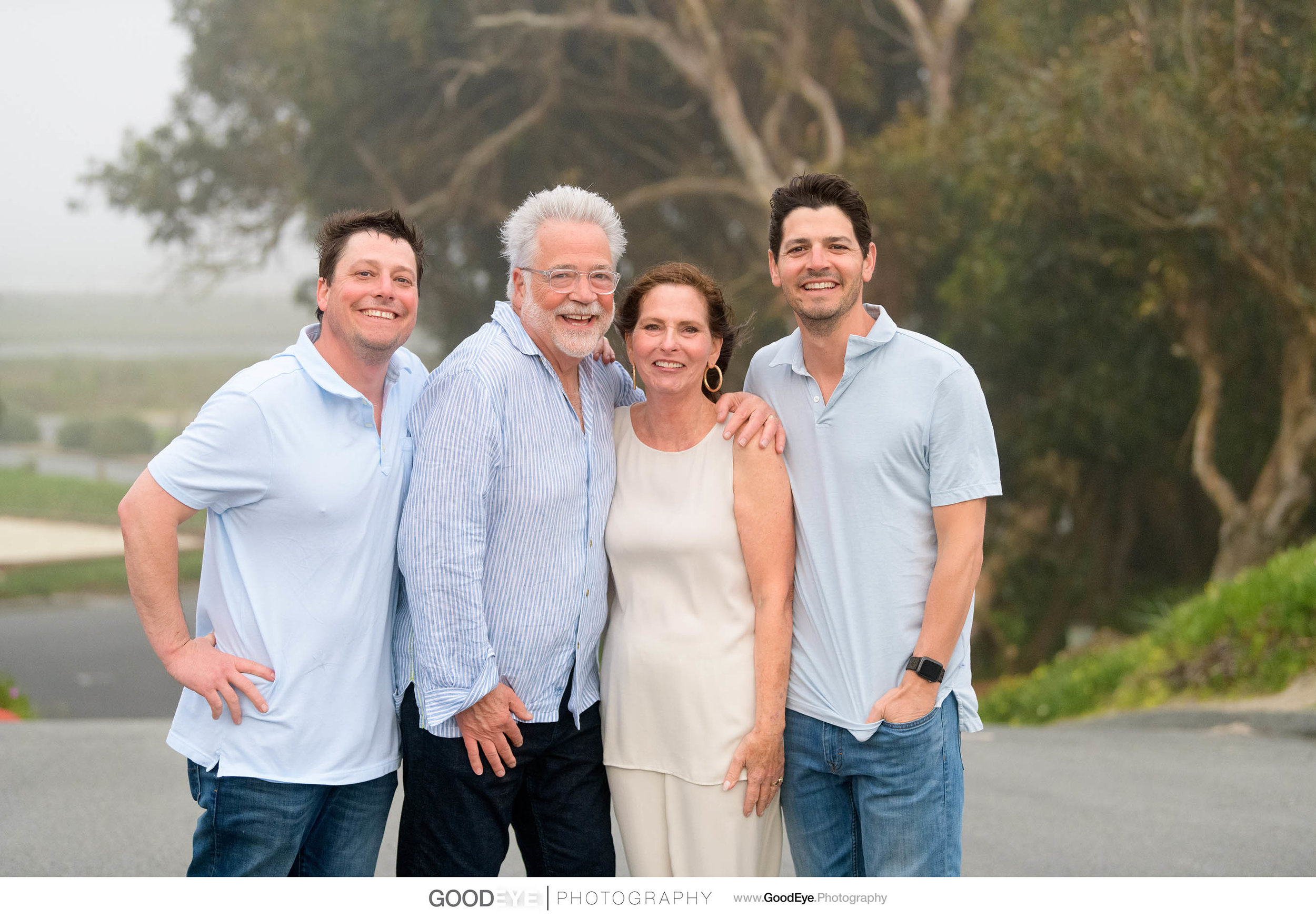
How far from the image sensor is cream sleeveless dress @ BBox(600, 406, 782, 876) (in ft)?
7.04

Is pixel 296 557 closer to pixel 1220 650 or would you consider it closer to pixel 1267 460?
pixel 1220 650

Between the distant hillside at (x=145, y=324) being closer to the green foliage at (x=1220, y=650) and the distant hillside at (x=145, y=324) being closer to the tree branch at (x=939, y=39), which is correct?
the tree branch at (x=939, y=39)

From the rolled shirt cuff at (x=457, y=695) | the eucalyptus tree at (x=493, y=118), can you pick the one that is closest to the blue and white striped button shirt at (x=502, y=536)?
the rolled shirt cuff at (x=457, y=695)

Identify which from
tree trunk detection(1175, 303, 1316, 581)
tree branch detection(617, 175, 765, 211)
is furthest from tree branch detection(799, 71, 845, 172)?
tree trunk detection(1175, 303, 1316, 581)

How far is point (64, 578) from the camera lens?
11953 millimetres

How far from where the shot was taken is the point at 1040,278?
33.2ft

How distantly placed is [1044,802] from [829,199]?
366cm

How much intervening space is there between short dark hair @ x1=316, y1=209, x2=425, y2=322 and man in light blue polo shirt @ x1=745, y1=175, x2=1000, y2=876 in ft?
2.54

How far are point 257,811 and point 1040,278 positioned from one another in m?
9.45

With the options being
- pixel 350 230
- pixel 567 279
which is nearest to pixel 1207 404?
pixel 567 279

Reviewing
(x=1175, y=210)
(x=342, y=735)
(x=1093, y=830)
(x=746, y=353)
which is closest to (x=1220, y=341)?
(x=1175, y=210)

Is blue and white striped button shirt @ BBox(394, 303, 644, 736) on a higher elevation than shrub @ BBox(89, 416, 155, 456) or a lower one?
lower

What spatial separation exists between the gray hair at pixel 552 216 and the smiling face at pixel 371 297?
0.21m

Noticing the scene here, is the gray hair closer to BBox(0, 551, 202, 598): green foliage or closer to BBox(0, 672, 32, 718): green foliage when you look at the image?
BBox(0, 672, 32, 718): green foliage
